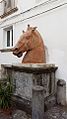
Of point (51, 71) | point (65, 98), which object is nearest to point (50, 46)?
point (51, 71)

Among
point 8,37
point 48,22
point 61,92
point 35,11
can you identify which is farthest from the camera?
point 8,37

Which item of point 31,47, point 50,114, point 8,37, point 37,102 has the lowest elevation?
point 50,114

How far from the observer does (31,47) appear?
491 cm

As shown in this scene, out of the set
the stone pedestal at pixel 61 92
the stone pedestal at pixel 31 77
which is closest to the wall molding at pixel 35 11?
the stone pedestal at pixel 31 77

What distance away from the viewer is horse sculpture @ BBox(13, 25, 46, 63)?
4840mm

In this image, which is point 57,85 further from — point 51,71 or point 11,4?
point 11,4

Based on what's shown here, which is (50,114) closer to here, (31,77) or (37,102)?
(37,102)

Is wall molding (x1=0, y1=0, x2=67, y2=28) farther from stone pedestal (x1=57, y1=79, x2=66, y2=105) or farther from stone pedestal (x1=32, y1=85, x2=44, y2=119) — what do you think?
stone pedestal (x1=32, y1=85, x2=44, y2=119)

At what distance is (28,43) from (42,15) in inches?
47.4

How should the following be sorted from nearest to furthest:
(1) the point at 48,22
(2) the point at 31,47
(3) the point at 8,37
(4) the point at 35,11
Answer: (2) the point at 31,47 → (1) the point at 48,22 → (4) the point at 35,11 → (3) the point at 8,37

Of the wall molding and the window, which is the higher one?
the wall molding

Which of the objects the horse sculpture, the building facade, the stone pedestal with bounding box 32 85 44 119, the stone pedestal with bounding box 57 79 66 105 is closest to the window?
the building facade

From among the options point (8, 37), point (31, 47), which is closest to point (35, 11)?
point (31, 47)

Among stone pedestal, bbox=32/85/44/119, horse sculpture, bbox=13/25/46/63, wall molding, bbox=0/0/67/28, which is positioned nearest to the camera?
stone pedestal, bbox=32/85/44/119
